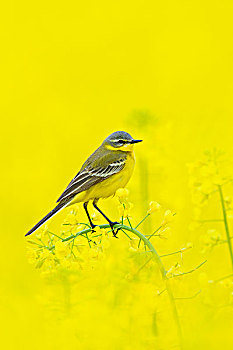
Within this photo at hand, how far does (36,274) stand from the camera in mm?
6352

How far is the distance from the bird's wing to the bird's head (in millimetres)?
149

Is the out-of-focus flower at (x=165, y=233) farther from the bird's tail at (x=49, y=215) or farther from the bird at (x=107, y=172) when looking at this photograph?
the bird at (x=107, y=172)

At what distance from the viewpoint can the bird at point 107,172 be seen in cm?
556

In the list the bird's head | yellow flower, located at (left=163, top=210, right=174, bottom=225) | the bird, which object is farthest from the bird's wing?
yellow flower, located at (left=163, top=210, right=174, bottom=225)

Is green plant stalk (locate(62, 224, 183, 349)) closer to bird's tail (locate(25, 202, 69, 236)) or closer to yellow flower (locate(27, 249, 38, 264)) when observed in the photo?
yellow flower (locate(27, 249, 38, 264))

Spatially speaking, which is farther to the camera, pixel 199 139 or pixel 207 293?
pixel 199 139

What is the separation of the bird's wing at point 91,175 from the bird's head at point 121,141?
0.49ft

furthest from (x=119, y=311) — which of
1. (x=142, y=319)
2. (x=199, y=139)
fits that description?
(x=199, y=139)

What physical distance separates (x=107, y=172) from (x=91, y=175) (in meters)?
0.17

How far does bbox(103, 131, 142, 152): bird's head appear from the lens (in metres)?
5.89

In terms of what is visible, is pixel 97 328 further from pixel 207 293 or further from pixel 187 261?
pixel 187 261

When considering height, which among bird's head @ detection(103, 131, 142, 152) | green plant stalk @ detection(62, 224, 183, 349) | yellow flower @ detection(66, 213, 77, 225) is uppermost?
bird's head @ detection(103, 131, 142, 152)

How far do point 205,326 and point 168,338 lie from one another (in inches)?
9.9

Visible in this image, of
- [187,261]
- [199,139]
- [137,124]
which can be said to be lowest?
[187,261]
